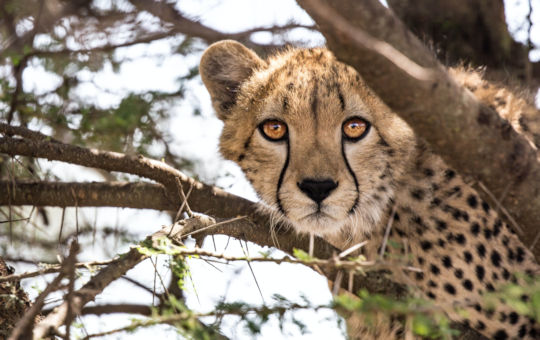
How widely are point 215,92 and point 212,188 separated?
0.67 metres

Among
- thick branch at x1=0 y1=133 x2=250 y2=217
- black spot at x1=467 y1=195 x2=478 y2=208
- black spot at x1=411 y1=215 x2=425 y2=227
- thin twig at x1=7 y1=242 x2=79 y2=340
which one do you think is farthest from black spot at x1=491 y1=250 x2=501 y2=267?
thin twig at x1=7 y1=242 x2=79 y2=340

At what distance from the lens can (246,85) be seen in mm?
3176

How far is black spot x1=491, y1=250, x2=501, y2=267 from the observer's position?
2.64 m

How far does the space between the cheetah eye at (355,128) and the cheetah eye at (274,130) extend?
27 cm

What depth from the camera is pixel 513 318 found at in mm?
2584

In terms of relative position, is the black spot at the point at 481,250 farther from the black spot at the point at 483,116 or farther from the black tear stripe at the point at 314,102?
the black spot at the point at 483,116

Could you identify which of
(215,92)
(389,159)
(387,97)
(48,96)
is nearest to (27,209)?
(48,96)

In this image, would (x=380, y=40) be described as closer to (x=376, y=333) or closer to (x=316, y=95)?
(x=316, y=95)

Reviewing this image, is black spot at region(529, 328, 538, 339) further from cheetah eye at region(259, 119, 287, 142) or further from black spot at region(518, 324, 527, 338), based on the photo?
cheetah eye at region(259, 119, 287, 142)

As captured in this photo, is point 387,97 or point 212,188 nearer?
point 387,97

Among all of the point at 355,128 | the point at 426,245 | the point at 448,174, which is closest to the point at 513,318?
the point at 426,245

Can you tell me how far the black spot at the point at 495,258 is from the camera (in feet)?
8.65

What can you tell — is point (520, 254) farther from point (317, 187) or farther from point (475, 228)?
point (317, 187)

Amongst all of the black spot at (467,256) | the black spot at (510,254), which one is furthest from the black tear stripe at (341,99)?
the black spot at (510,254)
